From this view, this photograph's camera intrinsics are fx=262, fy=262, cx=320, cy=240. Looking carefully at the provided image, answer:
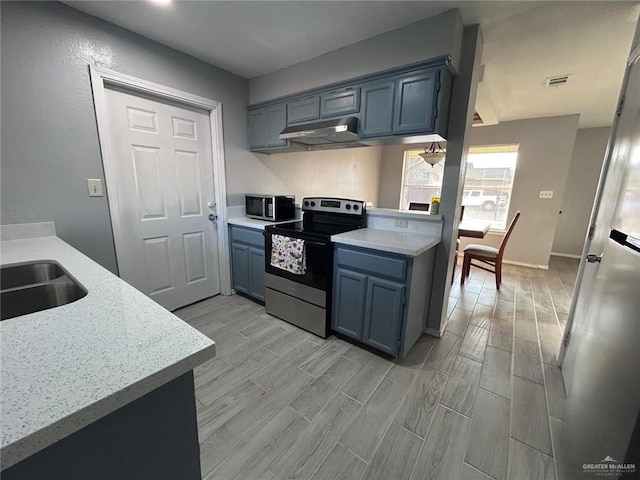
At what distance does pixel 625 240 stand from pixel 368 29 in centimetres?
205

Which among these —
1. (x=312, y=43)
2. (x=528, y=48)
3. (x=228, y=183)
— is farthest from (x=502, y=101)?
(x=228, y=183)

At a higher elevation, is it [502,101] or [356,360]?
[502,101]

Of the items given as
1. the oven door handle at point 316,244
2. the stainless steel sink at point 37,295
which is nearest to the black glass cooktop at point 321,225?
the oven door handle at point 316,244

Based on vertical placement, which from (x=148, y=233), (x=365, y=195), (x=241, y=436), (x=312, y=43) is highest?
(x=312, y=43)

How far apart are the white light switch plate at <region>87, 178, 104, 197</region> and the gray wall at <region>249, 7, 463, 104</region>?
69.8 inches

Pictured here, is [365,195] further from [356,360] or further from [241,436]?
[241,436]

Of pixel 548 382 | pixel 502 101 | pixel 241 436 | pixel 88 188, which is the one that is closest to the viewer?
pixel 241 436

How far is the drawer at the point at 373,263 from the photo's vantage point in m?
1.81

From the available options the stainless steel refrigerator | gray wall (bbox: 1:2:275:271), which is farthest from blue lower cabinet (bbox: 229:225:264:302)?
the stainless steel refrigerator

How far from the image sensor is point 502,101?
346cm

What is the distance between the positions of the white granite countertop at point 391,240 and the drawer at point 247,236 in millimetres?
925

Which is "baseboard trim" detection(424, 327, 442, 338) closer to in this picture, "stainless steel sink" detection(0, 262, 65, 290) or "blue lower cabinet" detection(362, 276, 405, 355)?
"blue lower cabinet" detection(362, 276, 405, 355)

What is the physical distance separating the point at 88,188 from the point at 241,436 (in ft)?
6.73

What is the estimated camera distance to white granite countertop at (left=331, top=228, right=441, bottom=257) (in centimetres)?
178
